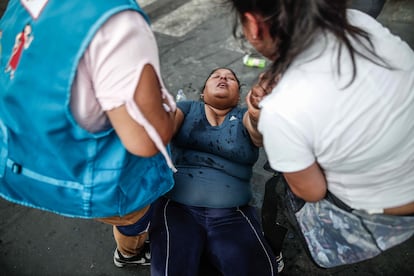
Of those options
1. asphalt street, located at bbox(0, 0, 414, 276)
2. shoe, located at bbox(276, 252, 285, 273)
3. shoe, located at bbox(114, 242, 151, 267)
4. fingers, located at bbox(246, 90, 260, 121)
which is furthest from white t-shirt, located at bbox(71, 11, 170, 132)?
shoe, located at bbox(276, 252, 285, 273)

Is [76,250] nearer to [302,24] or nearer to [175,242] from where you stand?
[175,242]

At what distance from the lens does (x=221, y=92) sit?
6.64 ft

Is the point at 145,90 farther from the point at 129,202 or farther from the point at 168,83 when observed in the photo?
the point at 168,83

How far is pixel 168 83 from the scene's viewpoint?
136 inches

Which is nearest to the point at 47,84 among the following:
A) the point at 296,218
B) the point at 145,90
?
the point at 145,90

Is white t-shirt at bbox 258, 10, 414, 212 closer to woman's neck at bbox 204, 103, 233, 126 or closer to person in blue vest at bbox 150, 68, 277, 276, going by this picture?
person in blue vest at bbox 150, 68, 277, 276

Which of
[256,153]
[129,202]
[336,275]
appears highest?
[129,202]

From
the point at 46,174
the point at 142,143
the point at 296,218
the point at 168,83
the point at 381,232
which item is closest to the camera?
the point at 142,143

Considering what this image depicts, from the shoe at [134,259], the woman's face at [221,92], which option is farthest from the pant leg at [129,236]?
the woman's face at [221,92]

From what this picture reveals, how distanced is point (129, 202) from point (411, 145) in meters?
1.00

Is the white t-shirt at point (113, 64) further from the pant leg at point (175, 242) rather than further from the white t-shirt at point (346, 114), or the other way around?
the pant leg at point (175, 242)

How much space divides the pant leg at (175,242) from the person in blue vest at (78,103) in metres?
0.40

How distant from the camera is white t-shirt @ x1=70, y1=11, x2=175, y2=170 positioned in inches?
39.9

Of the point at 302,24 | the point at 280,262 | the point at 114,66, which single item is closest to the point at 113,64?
the point at 114,66
